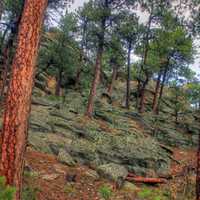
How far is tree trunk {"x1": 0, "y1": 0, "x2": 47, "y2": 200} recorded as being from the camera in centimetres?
795

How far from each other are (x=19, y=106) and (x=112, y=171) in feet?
22.8

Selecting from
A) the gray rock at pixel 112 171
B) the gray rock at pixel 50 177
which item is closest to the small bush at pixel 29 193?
the gray rock at pixel 50 177

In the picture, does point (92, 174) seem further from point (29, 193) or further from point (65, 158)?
point (29, 193)

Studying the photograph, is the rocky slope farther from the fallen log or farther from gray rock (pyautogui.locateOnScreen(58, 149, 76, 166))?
the fallen log

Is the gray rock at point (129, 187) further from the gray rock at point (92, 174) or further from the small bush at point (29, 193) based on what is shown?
the small bush at point (29, 193)

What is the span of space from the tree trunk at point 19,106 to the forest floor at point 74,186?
1599 millimetres

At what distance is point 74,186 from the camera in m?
11.9

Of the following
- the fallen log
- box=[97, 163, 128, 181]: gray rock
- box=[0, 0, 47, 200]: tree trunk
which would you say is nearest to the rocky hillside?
box=[97, 163, 128, 181]: gray rock

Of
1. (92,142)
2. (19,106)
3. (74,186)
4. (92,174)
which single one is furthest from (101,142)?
(19,106)

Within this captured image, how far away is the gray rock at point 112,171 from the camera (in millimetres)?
13633

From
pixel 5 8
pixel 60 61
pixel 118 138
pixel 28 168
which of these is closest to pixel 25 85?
pixel 28 168

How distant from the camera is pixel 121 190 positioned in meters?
12.9

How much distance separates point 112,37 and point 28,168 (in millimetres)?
16627

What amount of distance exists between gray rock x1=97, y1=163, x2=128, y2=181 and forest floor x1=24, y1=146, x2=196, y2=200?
35 centimetres
